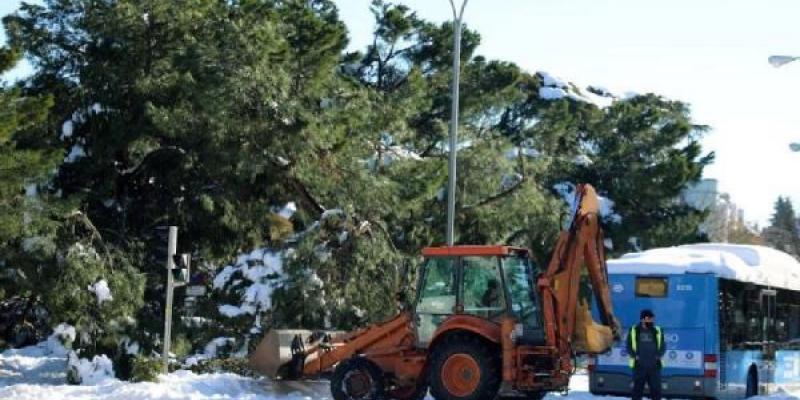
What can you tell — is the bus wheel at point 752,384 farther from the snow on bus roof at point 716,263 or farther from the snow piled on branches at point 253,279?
the snow piled on branches at point 253,279

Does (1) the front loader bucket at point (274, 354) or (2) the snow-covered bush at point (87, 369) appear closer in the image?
(1) the front loader bucket at point (274, 354)

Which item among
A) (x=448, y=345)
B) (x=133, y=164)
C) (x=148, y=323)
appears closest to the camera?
(x=448, y=345)

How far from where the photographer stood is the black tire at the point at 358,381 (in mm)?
16453

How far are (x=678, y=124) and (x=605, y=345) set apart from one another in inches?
1057

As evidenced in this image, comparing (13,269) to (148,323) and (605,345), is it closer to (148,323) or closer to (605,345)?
(148,323)

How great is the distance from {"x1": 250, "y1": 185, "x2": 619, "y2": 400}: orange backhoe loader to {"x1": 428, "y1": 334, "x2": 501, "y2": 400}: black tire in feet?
0.05

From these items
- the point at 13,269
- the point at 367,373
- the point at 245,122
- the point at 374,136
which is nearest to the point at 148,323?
the point at 13,269

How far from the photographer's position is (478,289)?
1603 cm

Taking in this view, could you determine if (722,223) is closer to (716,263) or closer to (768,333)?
(768,333)

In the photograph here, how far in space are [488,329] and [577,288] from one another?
1535 millimetres

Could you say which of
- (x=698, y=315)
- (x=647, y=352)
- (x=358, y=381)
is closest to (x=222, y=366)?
(x=358, y=381)

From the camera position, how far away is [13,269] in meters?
21.9

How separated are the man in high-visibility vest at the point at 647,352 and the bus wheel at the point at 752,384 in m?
4.24

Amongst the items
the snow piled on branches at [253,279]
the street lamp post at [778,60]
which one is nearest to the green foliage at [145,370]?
the snow piled on branches at [253,279]
